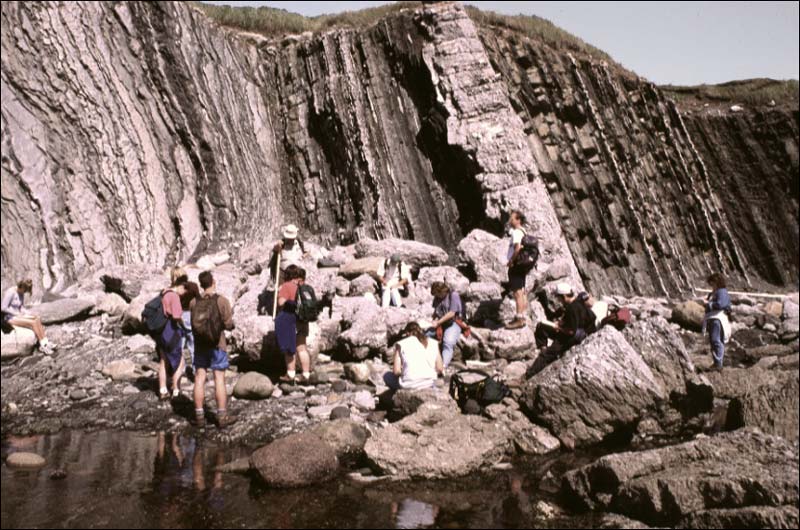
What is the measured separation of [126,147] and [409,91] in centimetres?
916

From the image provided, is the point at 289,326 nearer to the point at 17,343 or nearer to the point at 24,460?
the point at 24,460

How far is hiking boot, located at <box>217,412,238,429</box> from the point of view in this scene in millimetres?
8609

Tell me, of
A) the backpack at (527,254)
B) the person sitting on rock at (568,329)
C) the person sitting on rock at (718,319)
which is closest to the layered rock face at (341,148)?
the backpack at (527,254)

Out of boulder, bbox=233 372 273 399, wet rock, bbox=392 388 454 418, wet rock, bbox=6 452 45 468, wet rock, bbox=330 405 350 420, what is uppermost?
boulder, bbox=233 372 273 399

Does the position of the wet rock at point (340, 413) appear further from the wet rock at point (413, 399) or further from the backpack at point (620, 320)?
the backpack at point (620, 320)

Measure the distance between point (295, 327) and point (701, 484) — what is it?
645 cm

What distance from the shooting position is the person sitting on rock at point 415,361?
29.7 ft

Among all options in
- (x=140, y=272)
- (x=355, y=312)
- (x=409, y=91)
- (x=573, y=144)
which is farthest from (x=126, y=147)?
(x=573, y=144)

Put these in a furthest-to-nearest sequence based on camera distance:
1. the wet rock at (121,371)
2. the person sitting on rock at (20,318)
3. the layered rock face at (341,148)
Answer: the layered rock face at (341,148)
the person sitting on rock at (20,318)
the wet rock at (121,371)

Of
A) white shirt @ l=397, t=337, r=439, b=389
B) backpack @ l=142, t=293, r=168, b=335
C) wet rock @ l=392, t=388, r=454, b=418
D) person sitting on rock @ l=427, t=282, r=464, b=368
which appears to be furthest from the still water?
person sitting on rock @ l=427, t=282, r=464, b=368

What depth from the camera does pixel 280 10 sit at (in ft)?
90.7

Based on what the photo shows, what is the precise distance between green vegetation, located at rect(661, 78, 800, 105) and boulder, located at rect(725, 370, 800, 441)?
75.1 ft

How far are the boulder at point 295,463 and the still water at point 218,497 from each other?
0.11m

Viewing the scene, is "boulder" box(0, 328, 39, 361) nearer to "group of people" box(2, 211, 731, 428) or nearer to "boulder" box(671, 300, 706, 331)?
"group of people" box(2, 211, 731, 428)
